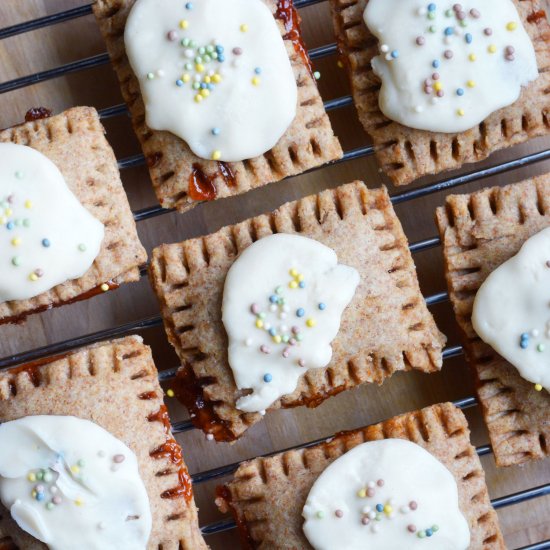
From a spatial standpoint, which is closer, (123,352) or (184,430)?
(123,352)

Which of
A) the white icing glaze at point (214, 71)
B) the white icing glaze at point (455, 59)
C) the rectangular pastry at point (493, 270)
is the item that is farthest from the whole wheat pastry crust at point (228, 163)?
the rectangular pastry at point (493, 270)

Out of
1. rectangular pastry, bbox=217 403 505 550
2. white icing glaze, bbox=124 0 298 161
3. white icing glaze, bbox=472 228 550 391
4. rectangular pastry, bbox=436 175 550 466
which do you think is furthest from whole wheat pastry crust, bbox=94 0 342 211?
rectangular pastry, bbox=217 403 505 550

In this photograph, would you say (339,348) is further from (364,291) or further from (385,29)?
(385,29)

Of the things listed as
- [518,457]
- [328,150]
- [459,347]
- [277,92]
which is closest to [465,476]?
[518,457]

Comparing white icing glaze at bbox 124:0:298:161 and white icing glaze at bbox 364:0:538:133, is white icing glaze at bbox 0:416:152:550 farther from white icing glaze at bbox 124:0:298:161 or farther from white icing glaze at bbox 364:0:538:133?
white icing glaze at bbox 364:0:538:133

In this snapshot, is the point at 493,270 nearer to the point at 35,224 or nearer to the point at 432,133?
the point at 432,133

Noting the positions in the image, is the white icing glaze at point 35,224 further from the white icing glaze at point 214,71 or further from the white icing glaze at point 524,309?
the white icing glaze at point 524,309
